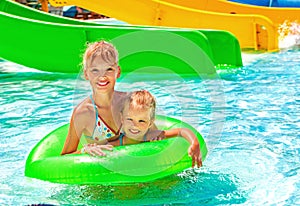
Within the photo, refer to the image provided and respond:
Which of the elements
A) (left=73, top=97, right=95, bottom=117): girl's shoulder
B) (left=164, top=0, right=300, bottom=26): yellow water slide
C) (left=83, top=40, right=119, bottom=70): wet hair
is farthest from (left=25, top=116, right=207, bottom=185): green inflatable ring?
(left=164, top=0, right=300, bottom=26): yellow water slide

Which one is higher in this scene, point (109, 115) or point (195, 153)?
point (109, 115)

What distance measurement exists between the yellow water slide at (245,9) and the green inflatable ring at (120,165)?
6.15 m

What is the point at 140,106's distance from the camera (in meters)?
2.76

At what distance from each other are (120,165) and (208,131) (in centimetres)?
153

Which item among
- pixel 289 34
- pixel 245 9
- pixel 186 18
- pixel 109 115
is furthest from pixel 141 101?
pixel 245 9

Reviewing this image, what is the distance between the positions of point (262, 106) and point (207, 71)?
803 millimetres

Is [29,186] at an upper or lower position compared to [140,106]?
lower

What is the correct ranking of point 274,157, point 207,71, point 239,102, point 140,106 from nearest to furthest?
point 140,106 → point 274,157 → point 239,102 → point 207,71

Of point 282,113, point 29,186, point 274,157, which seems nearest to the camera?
point 29,186

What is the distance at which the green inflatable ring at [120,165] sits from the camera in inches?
103

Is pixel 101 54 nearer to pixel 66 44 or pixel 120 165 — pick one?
pixel 120 165

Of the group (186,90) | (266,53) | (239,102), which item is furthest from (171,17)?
(239,102)

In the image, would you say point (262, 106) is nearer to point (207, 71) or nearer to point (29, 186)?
point (207, 71)

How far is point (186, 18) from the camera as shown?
7.71 meters
